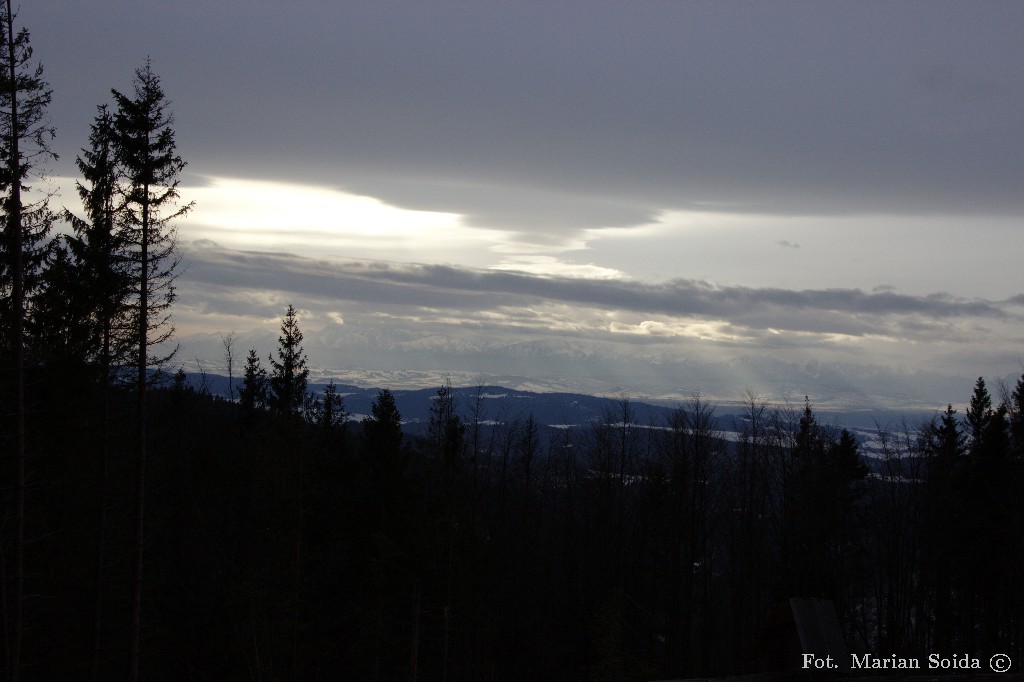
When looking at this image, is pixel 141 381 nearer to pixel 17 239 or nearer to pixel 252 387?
pixel 17 239

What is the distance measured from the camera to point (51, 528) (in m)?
25.6

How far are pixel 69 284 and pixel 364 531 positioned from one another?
20685 mm

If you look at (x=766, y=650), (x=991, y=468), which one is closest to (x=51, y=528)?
(x=766, y=650)

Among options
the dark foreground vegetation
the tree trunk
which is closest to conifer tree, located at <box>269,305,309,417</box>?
the dark foreground vegetation

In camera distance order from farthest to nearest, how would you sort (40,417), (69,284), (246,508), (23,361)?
(246,508)
(40,417)
(69,284)
(23,361)

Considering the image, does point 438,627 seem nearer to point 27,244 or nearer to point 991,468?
point 27,244

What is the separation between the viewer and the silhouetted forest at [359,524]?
21594 mm

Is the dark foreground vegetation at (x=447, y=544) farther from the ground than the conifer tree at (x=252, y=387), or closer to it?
closer to it

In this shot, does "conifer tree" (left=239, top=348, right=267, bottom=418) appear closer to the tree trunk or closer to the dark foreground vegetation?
the dark foreground vegetation

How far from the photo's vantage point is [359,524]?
39.5 meters
